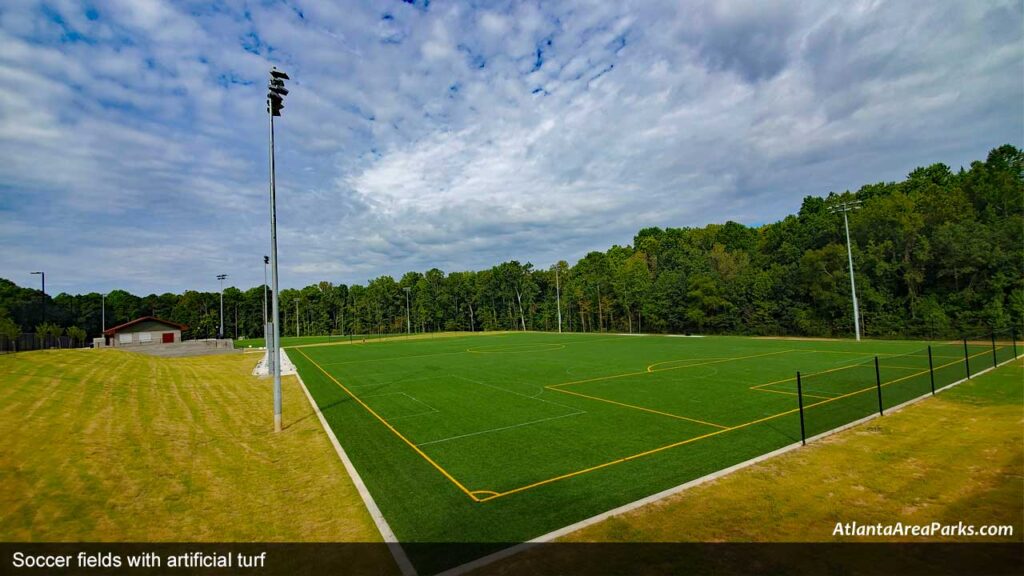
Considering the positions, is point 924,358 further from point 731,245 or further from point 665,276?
point 731,245

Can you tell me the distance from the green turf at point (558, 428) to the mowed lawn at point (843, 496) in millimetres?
730

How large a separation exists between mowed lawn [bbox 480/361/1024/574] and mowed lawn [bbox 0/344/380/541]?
3.95 metres

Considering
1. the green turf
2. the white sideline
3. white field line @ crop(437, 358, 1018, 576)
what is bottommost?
the green turf

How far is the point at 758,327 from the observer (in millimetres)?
52625

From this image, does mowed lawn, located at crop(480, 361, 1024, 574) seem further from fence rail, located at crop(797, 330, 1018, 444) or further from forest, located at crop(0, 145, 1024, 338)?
forest, located at crop(0, 145, 1024, 338)

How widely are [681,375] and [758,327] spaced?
37.0 metres

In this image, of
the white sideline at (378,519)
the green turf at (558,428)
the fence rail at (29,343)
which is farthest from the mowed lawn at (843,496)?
the fence rail at (29,343)

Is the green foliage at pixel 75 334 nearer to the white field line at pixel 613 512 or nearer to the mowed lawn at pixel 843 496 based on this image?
the white field line at pixel 613 512

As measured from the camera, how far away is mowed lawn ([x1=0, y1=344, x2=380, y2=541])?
23.1 ft

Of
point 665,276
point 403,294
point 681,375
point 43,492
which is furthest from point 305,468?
point 403,294

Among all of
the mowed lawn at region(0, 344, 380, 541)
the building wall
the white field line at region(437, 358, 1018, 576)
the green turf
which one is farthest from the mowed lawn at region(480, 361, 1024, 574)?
the building wall

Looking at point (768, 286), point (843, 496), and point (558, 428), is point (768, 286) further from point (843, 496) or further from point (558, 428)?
point (843, 496)

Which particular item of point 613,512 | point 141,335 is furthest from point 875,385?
point 141,335

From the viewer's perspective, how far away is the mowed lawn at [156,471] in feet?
23.1
